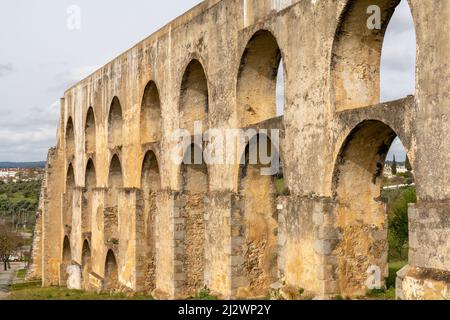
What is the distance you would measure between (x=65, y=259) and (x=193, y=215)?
41.9ft

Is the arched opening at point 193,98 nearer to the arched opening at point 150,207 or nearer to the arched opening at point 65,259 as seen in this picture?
the arched opening at point 150,207

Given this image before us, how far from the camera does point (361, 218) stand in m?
8.32

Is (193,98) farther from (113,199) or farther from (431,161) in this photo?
(431,161)

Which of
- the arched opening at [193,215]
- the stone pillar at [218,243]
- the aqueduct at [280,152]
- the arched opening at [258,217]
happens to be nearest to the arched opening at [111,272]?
the aqueduct at [280,152]

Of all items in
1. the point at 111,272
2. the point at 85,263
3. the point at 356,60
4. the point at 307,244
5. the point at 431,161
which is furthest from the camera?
the point at 85,263

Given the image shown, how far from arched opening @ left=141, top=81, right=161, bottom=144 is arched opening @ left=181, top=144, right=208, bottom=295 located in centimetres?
263

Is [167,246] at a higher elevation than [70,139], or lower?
lower

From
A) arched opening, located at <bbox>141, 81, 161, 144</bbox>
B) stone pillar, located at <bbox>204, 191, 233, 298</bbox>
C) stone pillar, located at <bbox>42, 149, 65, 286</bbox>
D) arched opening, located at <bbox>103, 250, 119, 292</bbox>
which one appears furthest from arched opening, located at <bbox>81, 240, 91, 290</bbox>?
stone pillar, located at <bbox>204, 191, 233, 298</bbox>

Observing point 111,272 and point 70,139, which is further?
point 70,139

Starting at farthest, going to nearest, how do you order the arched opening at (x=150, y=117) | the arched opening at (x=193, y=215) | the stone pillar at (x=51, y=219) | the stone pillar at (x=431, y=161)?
the stone pillar at (x=51, y=219) → the arched opening at (x=150, y=117) → the arched opening at (x=193, y=215) → the stone pillar at (x=431, y=161)

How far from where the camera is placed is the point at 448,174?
6.12 metres

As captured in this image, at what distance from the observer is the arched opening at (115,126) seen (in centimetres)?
1792

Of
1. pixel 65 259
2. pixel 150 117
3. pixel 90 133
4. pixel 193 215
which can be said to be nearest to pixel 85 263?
pixel 65 259

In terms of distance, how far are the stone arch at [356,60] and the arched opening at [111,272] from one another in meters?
10.9
